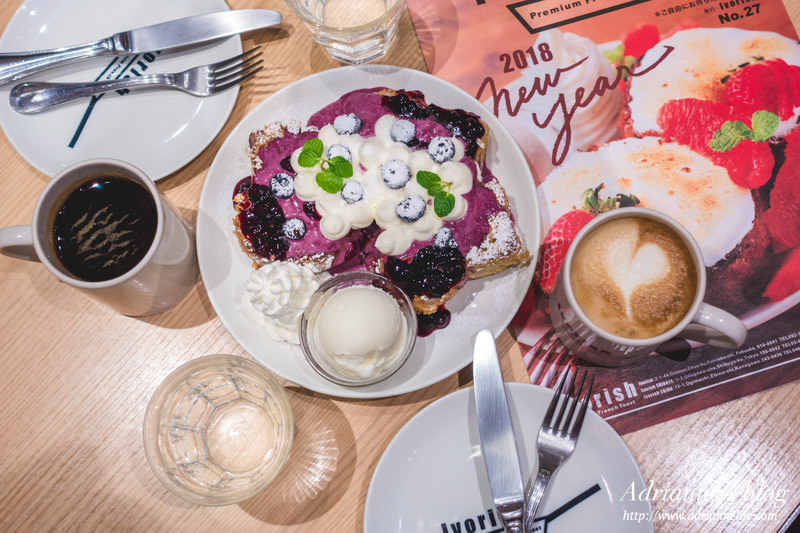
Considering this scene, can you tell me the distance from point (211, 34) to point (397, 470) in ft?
3.72

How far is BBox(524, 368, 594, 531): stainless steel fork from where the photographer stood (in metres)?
1.16

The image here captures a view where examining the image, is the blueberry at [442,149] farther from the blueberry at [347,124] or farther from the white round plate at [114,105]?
the white round plate at [114,105]

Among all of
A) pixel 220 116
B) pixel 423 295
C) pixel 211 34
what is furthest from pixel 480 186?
pixel 211 34

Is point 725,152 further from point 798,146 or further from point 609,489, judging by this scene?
point 609,489

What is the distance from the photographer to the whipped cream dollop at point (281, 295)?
1193 mm

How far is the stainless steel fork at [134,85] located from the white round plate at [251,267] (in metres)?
0.15

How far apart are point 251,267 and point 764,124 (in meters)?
1.34

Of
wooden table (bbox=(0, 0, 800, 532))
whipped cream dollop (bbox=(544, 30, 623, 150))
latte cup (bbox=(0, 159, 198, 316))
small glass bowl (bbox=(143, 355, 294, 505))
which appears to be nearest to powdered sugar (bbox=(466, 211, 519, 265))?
wooden table (bbox=(0, 0, 800, 532))

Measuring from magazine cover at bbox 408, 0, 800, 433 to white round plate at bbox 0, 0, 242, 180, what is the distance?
0.60 meters

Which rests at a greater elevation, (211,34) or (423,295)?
(211,34)

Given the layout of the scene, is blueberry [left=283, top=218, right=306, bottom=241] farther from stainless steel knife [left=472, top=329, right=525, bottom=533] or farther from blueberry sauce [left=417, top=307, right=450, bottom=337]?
stainless steel knife [left=472, top=329, right=525, bottom=533]

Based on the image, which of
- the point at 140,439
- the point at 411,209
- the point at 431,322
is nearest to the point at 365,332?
the point at 431,322

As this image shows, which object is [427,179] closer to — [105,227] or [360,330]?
[360,330]

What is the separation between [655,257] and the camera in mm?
1125
